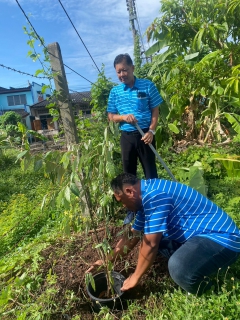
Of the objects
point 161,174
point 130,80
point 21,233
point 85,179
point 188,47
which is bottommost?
point 21,233

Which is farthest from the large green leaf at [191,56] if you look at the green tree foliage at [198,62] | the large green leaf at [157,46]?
the large green leaf at [157,46]

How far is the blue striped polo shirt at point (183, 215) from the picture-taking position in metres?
1.77

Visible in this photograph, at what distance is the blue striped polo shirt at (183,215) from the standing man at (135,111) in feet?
2.68

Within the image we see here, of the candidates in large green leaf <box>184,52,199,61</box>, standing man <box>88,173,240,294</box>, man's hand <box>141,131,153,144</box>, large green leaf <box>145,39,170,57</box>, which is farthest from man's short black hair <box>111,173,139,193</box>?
large green leaf <box>145,39,170,57</box>

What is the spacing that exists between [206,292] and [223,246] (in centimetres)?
33

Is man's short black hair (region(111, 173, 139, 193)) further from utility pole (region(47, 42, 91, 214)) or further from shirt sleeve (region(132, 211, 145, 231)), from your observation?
utility pole (region(47, 42, 91, 214))

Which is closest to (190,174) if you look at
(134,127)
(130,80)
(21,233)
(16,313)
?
(134,127)

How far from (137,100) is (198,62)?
121 inches

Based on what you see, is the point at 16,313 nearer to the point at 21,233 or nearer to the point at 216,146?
the point at 21,233

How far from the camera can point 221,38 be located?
5309mm

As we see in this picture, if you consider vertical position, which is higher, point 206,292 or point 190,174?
point 190,174

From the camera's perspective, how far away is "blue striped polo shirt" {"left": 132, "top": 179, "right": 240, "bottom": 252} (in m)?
1.77

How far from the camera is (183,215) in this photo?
186cm

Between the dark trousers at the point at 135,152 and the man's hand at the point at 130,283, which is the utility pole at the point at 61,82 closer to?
the dark trousers at the point at 135,152
